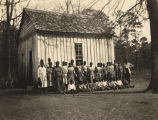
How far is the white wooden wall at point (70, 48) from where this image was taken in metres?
15.9

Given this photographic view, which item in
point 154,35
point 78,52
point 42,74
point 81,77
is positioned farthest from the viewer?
point 78,52

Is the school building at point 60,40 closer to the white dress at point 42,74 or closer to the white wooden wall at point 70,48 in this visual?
the white wooden wall at point 70,48

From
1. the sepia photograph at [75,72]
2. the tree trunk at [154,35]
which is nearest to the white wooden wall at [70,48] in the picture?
the sepia photograph at [75,72]

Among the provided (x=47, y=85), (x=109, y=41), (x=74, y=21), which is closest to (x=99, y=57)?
(x=109, y=41)

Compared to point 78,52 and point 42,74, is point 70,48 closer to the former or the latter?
point 78,52

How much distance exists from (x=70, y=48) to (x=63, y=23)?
2245mm

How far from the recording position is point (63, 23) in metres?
Result: 17.8

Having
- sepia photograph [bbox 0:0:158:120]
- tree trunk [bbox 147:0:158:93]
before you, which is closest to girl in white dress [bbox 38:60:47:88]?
sepia photograph [bbox 0:0:158:120]

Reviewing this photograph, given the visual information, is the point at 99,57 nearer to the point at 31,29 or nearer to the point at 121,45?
the point at 31,29

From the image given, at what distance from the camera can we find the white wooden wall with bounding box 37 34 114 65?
15.9 metres

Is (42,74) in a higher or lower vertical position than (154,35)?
lower

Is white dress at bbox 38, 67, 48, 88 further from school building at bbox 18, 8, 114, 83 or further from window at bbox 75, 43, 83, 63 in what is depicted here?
window at bbox 75, 43, 83, 63

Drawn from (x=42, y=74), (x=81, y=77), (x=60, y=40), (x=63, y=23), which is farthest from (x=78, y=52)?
(x=42, y=74)

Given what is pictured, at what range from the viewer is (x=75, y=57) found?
17.2m
